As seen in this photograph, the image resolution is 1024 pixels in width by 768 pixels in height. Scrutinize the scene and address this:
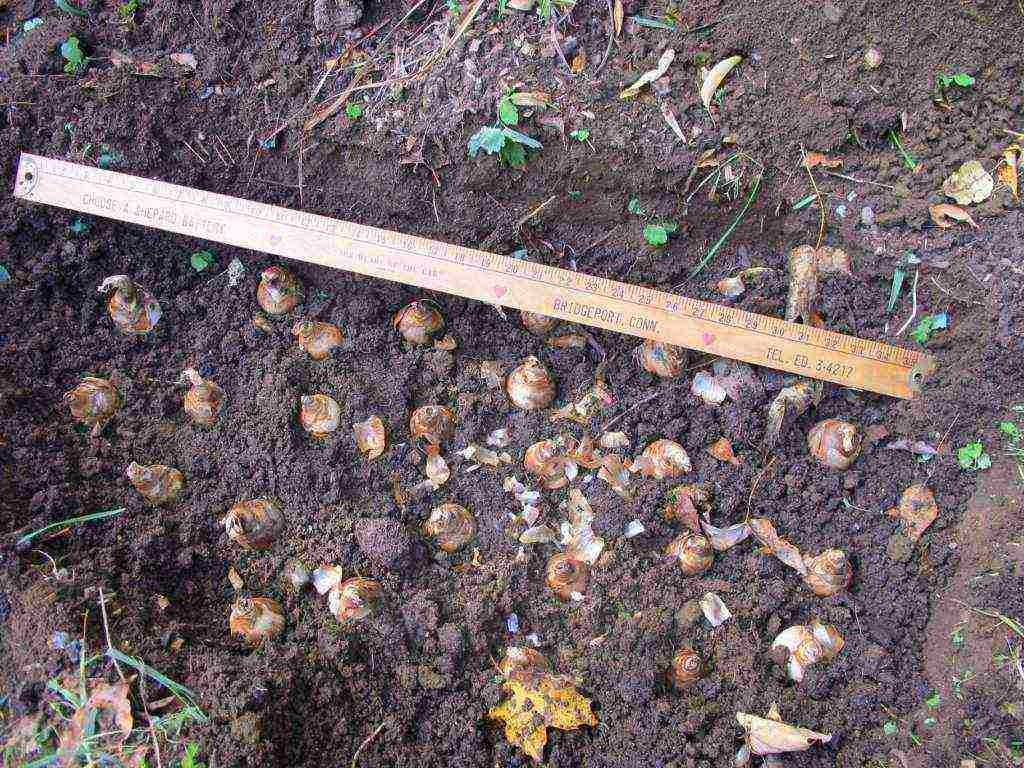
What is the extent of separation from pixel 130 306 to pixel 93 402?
0.38 m

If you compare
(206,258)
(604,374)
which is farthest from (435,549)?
(206,258)

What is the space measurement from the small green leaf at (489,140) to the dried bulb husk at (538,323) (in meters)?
0.60

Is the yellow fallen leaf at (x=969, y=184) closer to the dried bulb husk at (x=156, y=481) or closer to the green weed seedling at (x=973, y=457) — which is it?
the green weed seedling at (x=973, y=457)

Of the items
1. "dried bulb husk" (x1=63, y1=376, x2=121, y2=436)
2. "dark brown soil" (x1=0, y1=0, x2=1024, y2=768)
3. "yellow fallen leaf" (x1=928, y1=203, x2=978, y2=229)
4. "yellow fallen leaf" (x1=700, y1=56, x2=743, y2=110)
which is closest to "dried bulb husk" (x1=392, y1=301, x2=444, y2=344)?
"dark brown soil" (x1=0, y1=0, x2=1024, y2=768)

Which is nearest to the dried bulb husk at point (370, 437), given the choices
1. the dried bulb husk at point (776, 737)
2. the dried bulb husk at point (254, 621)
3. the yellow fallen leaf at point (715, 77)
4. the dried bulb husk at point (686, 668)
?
the dried bulb husk at point (254, 621)

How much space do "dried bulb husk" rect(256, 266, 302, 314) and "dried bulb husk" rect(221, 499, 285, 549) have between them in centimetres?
73

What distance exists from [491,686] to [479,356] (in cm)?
118

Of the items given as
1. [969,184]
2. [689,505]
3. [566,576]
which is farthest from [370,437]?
[969,184]

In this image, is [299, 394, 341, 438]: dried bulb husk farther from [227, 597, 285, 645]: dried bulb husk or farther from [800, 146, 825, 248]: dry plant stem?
[800, 146, 825, 248]: dry plant stem

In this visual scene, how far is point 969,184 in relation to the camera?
2.58 m

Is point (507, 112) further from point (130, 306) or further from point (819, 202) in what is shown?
point (130, 306)

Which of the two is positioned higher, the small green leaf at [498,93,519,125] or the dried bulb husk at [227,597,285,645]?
the small green leaf at [498,93,519,125]

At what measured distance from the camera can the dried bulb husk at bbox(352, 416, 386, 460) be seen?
2.57 meters

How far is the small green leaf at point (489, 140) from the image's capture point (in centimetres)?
252
